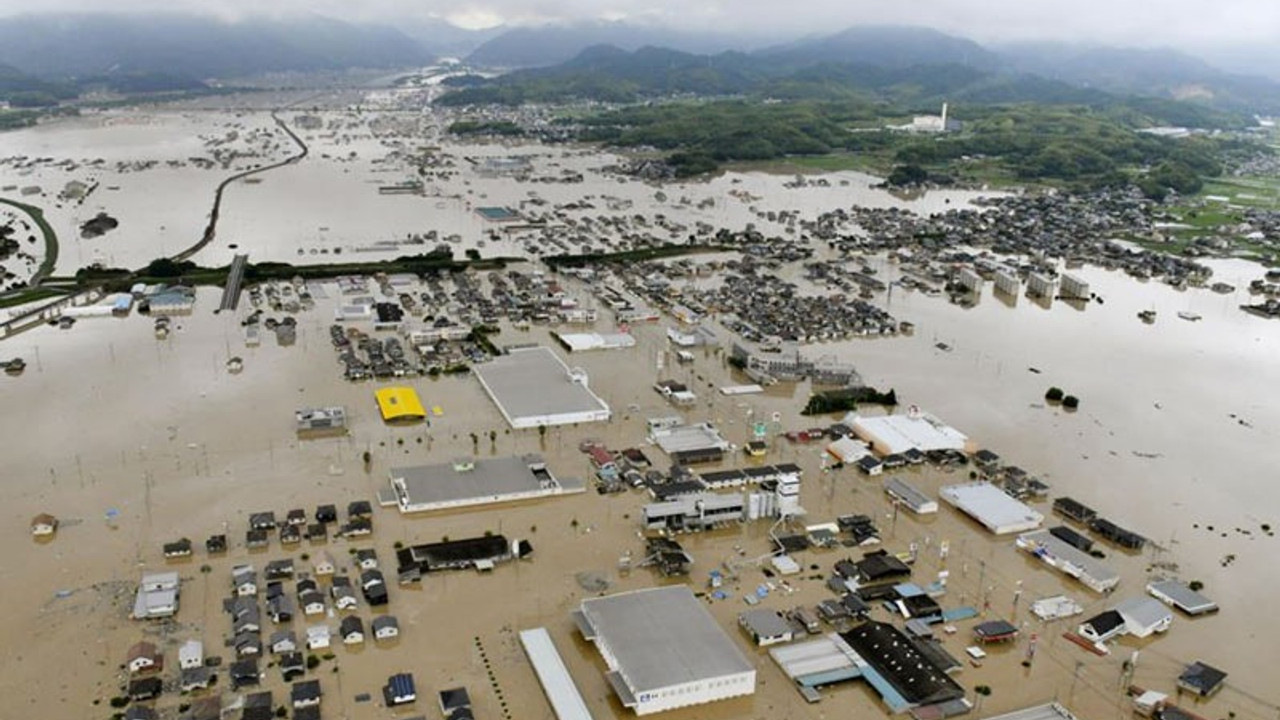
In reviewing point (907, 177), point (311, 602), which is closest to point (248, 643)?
point (311, 602)

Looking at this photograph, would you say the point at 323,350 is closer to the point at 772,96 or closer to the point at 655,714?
the point at 655,714

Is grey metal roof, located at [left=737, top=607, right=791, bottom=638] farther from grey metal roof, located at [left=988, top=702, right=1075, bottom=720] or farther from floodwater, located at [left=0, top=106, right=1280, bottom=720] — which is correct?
grey metal roof, located at [left=988, top=702, right=1075, bottom=720]

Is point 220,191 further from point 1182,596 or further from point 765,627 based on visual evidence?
point 1182,596

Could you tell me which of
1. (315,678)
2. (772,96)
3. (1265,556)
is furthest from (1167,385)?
(772,96)

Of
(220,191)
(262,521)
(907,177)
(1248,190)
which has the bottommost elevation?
(262,521)

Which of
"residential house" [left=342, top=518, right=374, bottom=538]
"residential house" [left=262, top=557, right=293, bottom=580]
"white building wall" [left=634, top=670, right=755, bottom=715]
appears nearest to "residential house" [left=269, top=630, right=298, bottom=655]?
"residential house" [left=262, top=557, right=293, bottom=580]
